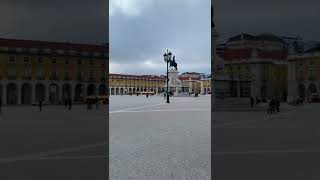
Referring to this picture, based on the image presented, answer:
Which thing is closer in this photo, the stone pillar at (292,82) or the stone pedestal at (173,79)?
the stone pillar at (292,82)

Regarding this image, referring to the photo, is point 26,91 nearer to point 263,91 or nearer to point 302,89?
point 263,91

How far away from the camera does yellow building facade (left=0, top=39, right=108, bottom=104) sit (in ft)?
51.9

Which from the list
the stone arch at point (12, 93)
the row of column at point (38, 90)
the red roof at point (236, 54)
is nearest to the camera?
the row of column at point (38, 90)

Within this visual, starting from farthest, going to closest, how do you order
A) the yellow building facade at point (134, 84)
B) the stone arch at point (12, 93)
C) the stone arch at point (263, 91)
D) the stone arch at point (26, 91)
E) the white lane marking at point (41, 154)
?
the yellow building facade at point (134, 84) < the stone arch at point (263, 91) < the stone arch at point (12, 93) < the stone arch at point (26, 91) < the white lane marking at point (41, 154)

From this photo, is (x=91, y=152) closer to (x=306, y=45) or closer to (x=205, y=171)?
(x=205, y=171)

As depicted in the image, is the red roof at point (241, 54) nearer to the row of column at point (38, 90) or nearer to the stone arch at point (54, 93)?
the row of column at point (38, 90)

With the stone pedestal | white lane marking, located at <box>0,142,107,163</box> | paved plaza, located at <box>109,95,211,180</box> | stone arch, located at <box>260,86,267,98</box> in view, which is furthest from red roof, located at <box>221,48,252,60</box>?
the stone pedestal

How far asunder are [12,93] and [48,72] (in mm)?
5457

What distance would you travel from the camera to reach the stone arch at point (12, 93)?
23094 millimetres

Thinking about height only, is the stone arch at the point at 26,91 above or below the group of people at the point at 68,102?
above

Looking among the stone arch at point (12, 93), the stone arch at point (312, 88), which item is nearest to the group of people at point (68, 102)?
the stone arch at point (12, 93)

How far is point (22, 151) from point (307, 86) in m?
41.0

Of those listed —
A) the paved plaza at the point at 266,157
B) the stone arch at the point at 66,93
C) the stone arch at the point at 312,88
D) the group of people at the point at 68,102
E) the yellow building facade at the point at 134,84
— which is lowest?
the paved plaza at the point at 266,157

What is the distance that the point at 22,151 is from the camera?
7.02 m
